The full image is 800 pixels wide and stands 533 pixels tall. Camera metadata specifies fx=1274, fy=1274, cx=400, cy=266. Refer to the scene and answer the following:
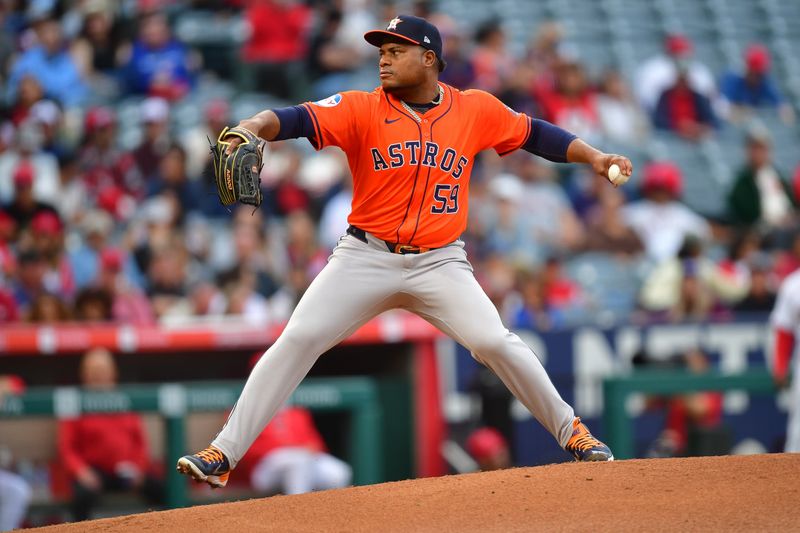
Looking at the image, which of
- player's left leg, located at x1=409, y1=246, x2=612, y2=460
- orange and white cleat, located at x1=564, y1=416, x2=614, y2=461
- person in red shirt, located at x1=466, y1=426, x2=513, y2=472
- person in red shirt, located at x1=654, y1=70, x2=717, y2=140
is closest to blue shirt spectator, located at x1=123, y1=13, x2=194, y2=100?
person in red shirt, located at x1=466, y1=426, x2=513, y2=472

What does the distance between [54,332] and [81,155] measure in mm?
2627

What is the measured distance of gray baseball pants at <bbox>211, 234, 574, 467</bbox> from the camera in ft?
→ 17.1

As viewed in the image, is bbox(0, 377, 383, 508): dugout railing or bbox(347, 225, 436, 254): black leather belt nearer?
bbox(347, 225, 436, 254): black leather belt

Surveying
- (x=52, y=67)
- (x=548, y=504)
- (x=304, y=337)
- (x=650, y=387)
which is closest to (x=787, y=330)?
(x=650, y=387)

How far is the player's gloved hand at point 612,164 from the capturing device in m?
5.35

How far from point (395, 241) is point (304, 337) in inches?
22.0

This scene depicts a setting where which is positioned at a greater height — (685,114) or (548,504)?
(685,114)

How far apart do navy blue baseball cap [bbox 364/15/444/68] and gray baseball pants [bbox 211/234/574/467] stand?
0.83 m

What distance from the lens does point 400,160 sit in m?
5.27

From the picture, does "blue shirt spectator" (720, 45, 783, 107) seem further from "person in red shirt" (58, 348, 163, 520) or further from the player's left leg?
the player's left leg

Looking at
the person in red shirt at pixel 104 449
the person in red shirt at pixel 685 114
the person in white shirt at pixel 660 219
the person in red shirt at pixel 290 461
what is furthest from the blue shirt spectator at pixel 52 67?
the person in red shirt at pixel 685 114

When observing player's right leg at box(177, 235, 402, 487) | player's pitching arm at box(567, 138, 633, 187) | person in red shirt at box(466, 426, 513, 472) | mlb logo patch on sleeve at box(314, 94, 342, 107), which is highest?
mlb logo patch on sleeve at box(314, 94, 342, 107)

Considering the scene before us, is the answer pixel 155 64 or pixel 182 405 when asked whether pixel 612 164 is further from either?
pixel 155 64

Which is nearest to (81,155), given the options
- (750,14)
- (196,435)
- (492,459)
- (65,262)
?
(65,262)
